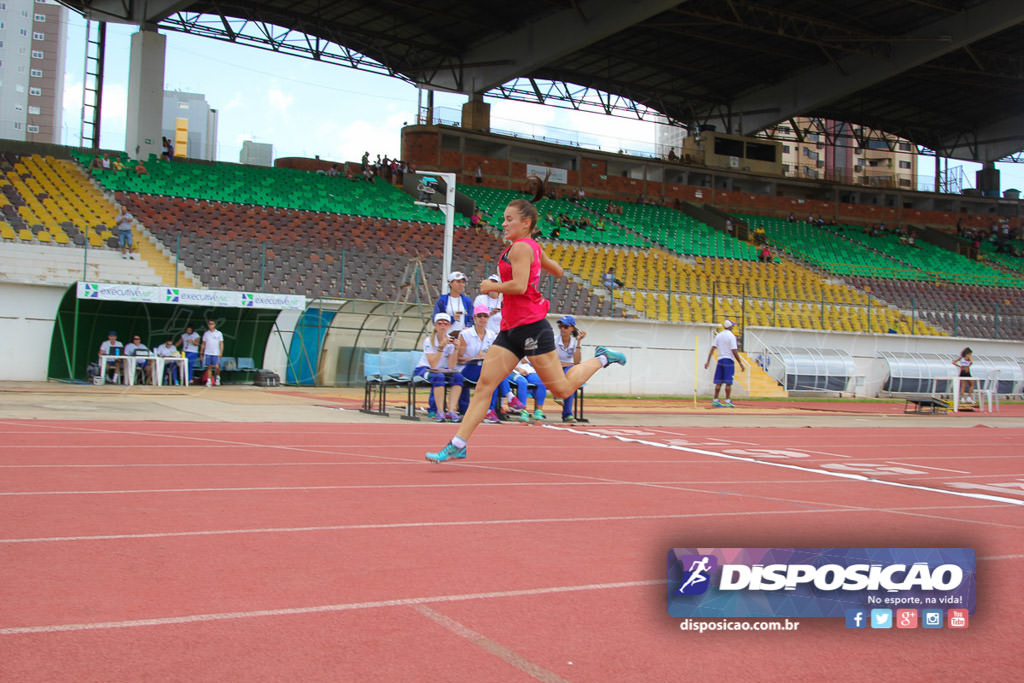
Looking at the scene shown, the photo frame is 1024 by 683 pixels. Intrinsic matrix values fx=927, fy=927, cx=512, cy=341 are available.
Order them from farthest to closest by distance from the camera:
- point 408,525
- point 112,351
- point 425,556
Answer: point 112,351 < point 408,525 < point 425,556

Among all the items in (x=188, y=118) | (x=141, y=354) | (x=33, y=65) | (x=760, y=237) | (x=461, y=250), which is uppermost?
(x=33, y=65)

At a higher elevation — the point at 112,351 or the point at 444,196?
the point at 444,196

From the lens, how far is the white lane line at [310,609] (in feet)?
9.55

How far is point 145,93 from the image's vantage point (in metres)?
35.9

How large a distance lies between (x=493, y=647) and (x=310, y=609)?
0.72 meters

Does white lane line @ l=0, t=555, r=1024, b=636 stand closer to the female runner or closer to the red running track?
the red running track

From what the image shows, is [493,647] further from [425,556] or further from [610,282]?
[610,282]

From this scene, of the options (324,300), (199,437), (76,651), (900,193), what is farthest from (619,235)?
(76,651)

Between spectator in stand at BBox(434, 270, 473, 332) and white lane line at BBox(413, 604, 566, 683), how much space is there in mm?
8637

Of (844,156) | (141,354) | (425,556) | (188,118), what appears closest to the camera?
(425,556)

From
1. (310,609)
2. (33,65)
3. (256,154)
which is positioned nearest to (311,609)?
(310,609)

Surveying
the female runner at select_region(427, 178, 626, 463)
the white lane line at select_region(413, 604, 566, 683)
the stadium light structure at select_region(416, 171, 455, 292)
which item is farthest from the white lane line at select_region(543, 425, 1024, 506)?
the stadium light structure at select_region(416, 171, 455, 292)

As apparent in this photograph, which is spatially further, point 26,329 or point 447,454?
point 26,329

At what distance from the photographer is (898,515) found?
18.6ft
